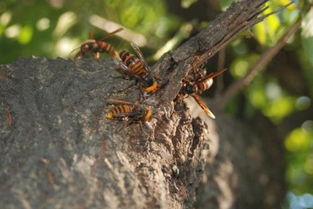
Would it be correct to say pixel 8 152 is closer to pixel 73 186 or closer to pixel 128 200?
pixel 73 186

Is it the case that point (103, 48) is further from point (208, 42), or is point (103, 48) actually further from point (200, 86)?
point (208, 42)

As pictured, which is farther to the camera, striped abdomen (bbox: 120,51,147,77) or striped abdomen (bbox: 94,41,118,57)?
striped abdomen (bbox: 94,41,118,57)

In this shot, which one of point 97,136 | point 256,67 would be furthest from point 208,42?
point 256,67

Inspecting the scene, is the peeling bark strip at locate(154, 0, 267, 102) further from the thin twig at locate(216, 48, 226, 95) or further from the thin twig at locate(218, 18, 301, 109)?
the thin twig at locate(216, 48, 226, 95)

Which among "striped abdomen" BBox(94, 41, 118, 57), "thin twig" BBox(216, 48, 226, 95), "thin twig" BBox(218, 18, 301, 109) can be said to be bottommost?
"thin twig" BBox(218, 18, 301, 109)

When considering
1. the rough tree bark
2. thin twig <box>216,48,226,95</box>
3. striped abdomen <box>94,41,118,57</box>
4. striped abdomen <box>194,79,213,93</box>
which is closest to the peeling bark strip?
the rough tree bark
